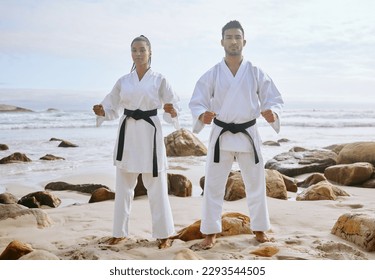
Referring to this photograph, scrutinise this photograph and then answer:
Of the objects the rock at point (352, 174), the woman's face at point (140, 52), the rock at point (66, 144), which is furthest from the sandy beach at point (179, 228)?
the rock at point (66, 144)

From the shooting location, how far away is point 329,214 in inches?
125

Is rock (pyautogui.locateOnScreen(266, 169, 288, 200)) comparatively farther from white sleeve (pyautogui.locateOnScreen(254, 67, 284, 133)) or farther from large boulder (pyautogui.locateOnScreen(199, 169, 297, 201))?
white sleeve (pyautogui.locateOnScreen(254, 67, 284, 133))

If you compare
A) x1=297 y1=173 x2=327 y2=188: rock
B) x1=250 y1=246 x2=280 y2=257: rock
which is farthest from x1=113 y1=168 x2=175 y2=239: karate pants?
x1=297 y1=173 x2=327 y2=188: rock

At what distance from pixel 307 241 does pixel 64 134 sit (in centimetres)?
658

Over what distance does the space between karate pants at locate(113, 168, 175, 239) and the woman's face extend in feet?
2.00

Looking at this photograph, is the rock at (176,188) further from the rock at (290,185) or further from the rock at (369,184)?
the rock at (369,184)

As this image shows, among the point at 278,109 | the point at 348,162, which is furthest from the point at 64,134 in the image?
the point at 278,109

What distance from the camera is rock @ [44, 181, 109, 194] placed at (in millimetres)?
4184

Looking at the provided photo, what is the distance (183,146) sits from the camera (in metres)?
6.00

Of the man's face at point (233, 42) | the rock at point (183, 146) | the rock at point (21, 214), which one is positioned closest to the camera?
the man's face at point (233, 42)

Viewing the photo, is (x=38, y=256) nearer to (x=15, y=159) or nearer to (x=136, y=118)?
(x=136, y=118)

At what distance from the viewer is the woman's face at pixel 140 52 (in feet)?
8.50

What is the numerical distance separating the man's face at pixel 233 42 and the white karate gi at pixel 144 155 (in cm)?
39
